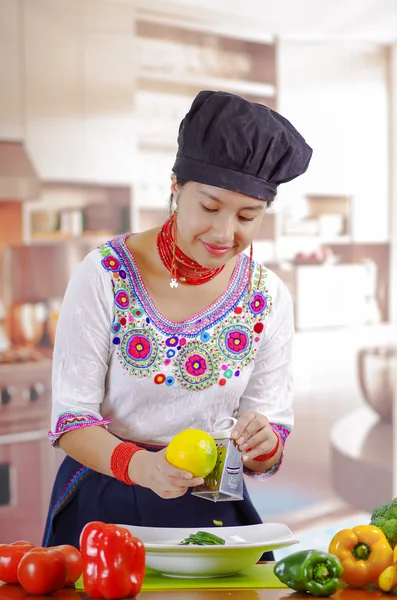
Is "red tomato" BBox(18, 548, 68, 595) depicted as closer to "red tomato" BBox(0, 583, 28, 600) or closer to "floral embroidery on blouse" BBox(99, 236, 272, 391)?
"red tomato" BBox(0, 583, 28, 600)

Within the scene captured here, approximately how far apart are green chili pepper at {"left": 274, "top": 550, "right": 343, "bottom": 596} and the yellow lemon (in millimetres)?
190

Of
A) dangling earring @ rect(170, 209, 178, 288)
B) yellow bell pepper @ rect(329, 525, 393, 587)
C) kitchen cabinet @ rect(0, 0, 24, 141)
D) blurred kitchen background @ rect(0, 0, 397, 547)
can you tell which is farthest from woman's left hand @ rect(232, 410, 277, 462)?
kitchen cabinet @ rect(0, 0, 24, 141)

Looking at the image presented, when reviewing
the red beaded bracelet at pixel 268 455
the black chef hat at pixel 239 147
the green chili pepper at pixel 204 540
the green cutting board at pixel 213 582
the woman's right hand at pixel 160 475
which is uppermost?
the black chef hat at pixel 239 147

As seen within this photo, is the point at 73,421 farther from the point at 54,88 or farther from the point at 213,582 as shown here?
the point at 54,88

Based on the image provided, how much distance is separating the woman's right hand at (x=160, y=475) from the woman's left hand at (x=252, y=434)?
5.0 inches

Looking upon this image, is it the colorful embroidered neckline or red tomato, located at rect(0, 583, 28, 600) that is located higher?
the colorful embroidered neckline

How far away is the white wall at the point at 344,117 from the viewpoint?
449 cm

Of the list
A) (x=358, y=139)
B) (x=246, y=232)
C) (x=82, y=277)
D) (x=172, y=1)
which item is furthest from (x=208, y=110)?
(x=358, y=139)

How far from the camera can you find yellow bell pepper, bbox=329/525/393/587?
1273 mm

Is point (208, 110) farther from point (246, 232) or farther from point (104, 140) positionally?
point (104, 140)

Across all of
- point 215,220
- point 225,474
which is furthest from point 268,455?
point 215,220

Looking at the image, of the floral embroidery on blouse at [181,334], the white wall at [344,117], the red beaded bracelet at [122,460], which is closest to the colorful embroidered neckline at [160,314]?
the floral embroidery on blouse at [181,334]

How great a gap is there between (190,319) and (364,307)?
10.7 feet

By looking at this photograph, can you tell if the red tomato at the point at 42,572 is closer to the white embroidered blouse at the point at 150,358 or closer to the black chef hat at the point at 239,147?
the white embroidered blouse at the point at 150,358
